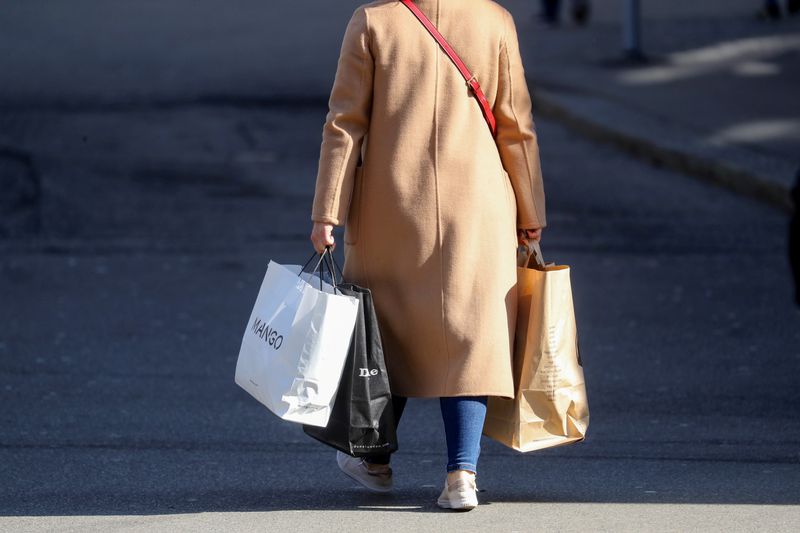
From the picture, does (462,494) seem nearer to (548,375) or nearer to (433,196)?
(548,375)

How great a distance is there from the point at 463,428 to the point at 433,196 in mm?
735

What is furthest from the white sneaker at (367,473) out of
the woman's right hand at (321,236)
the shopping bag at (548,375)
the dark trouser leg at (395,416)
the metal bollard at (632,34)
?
the metal bollard at (632,34)

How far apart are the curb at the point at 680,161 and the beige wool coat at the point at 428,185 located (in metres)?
6.10

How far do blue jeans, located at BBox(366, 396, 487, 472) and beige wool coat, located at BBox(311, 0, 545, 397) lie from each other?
0.24ft

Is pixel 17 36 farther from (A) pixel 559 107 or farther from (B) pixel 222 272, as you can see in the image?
(B) pixel 222 272

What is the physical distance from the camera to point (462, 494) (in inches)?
181

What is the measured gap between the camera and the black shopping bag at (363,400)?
4449mm

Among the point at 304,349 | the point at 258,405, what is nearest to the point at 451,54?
the point at 304,349

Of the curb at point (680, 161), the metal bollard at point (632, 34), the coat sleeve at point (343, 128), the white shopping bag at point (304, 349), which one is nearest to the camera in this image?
the white shopping bag at point (304, 349)

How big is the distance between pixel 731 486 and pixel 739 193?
277 inches

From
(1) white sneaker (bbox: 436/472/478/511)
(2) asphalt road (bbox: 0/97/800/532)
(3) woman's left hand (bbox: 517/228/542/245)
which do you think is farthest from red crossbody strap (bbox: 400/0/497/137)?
(2) asphalt road (bbox: 0/97/800/532)

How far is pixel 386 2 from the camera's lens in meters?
4.55

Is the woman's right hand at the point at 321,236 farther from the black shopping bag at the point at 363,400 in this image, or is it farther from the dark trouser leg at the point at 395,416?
the dark trouser leg at the point at 395,416

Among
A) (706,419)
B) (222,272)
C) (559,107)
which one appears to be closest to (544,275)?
(706,419)
